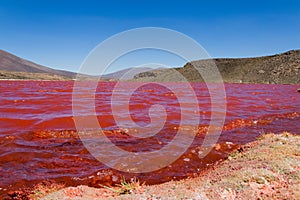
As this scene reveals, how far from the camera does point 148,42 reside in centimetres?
991

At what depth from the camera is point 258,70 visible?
396 ft

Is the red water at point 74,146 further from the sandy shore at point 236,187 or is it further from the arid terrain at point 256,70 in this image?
the arid terrain at point 256,70

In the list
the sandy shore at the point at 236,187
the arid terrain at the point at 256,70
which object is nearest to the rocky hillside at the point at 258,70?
the arid terrain at the point at 256,70

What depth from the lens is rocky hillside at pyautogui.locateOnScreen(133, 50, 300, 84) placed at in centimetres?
10269

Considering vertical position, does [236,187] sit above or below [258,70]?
below

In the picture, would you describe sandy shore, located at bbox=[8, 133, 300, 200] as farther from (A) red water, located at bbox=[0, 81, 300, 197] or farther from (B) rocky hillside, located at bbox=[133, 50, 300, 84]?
(B) rocky hillside, located at bbox=[133, 50, 300, 84]

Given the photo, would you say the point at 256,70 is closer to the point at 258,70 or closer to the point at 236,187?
the point at 258,70

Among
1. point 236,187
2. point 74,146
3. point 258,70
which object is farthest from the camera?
point 258,70

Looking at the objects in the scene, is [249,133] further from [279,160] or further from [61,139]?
[61,139]

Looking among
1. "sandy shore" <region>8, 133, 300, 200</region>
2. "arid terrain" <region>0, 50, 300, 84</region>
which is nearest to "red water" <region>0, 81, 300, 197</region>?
"sandy shore" <region>8, 133, 300, 200</region>

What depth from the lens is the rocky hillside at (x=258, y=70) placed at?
102688 millimetres

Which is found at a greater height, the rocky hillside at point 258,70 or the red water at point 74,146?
the rocky hillside at point 258,70

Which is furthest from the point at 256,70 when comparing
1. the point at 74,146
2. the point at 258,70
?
the point at 74,146

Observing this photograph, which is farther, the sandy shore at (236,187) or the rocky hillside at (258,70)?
the rocky hillside at (258,70)
